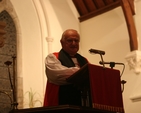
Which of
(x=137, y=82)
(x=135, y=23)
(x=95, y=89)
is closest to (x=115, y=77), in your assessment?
(x=95, y=89)

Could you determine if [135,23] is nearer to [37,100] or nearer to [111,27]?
[111,27]

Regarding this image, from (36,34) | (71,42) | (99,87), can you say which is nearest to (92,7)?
(36,34)

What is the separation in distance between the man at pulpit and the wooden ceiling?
4331mm

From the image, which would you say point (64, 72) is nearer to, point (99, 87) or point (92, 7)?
point (99, 87)

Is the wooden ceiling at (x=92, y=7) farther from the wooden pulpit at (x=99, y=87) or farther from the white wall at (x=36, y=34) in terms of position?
the wooden pulpit at (x=99, y=87)

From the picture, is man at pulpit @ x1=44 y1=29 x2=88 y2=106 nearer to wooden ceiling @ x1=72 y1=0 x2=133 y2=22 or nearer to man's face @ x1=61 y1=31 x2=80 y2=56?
man's face @ x1=61 y1=31 x2=80 y2=56

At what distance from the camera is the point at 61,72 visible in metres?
3.28

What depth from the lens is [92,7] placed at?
823 cm

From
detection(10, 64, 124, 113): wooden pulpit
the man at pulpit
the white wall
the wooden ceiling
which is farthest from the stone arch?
detection(10, 64, 124, 113): wooden pulpit

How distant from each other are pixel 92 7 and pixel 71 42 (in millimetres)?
4757

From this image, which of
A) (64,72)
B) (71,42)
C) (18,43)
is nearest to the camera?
(64,72)

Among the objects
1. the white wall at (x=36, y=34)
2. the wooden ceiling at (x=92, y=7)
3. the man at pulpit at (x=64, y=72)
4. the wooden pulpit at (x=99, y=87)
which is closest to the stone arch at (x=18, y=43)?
the white wall at (x=36, y=34)

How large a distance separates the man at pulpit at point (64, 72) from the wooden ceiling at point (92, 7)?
14.2 feet

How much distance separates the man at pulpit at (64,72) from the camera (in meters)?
3.32
